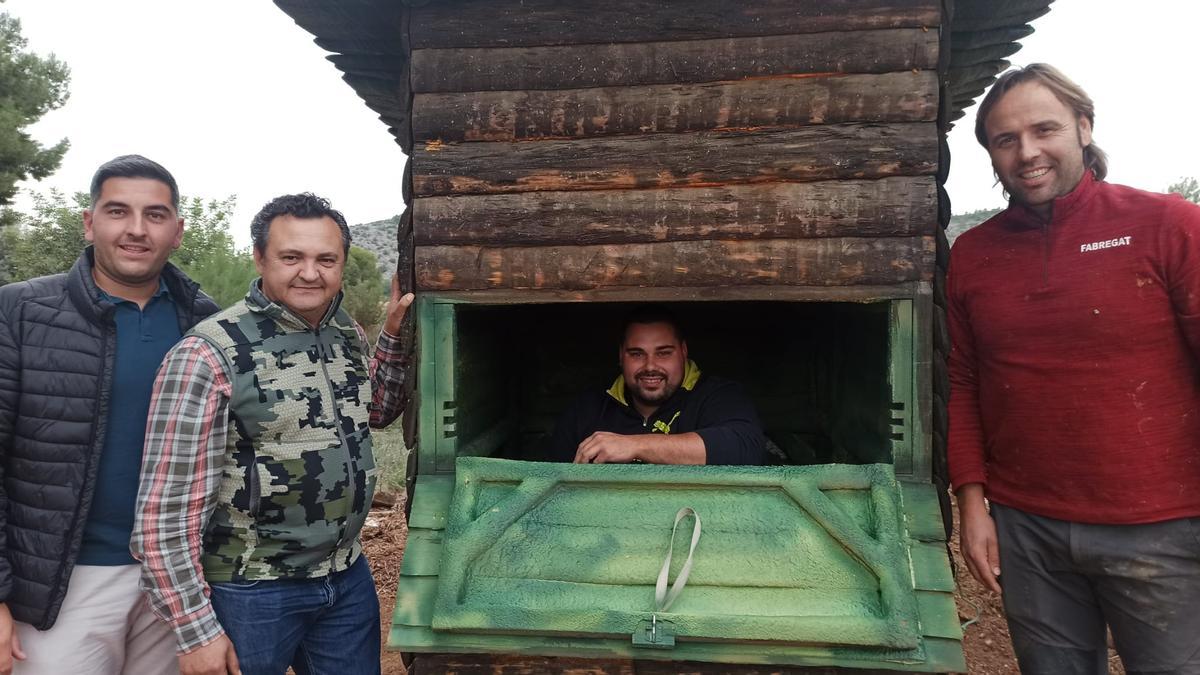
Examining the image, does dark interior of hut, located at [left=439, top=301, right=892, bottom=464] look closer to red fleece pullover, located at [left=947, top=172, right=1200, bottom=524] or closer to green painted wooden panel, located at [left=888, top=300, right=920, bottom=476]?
green painted wooden panel, located at [left=888, top=300, right=920, bottom=476]

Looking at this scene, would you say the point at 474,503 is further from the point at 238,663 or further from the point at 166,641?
the point at 166,641

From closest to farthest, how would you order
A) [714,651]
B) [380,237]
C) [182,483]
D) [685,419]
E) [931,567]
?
[182,483] → [714,651] → [931,567] → [685,419] → [380,237]

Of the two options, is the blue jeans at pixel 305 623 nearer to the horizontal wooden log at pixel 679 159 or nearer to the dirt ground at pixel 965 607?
the horizontal wooden log at pixel 679 159

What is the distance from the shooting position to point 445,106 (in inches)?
94.8

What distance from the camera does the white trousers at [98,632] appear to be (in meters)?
1.99

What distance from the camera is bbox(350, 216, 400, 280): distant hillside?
163 ft

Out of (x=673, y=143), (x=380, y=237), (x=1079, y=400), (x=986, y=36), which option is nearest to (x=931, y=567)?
(x=1079, y=400)

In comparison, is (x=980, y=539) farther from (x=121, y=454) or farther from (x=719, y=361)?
(x=121, y=454)

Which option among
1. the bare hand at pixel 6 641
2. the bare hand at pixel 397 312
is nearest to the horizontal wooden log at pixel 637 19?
the bare hand at pixel 397 312

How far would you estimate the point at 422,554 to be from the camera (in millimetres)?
2238

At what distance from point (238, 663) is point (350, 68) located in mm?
2390

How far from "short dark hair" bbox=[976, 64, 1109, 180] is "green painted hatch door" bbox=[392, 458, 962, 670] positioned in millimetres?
1081

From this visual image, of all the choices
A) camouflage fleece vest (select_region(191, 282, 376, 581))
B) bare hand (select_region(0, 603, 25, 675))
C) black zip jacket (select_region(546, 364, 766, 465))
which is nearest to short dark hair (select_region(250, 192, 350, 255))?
camouflage fleece vest (select_region(191, 282, 376, 581))

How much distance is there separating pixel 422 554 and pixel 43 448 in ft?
3.49
